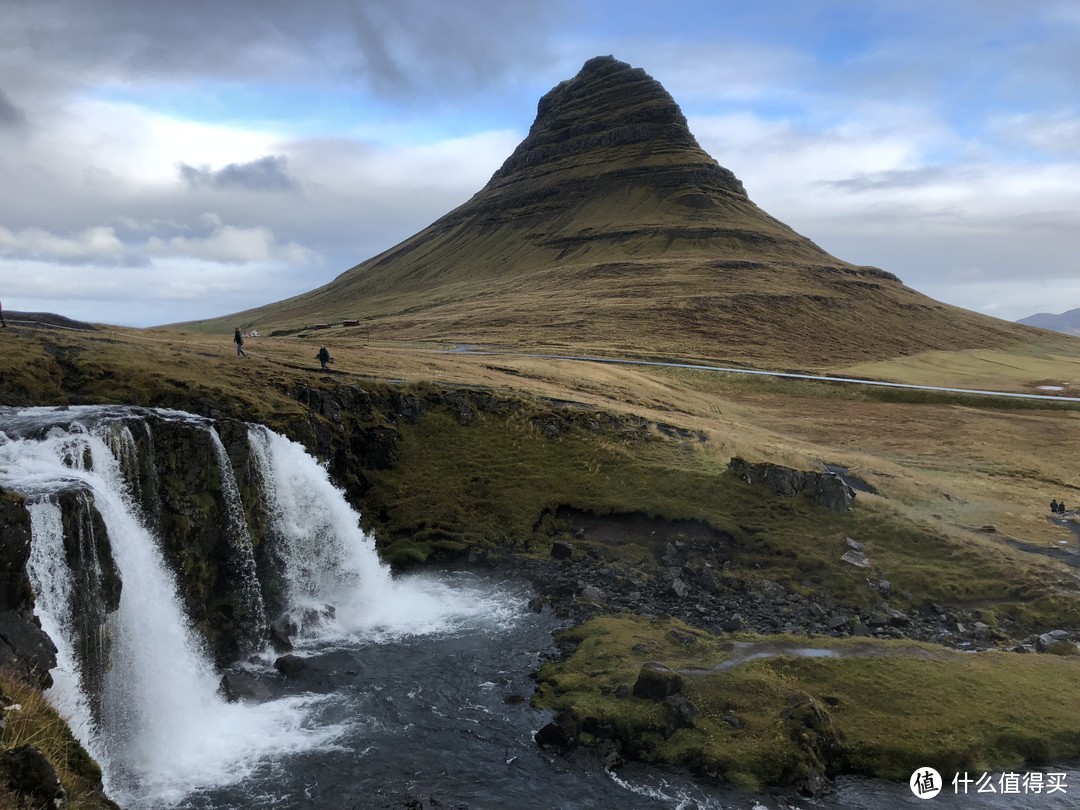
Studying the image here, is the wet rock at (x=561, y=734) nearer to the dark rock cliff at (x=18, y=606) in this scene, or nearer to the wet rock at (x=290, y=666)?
the wet rock at (x=290, y=666)

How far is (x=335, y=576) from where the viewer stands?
38.6m

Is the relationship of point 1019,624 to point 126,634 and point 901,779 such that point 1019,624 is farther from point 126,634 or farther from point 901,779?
point 126,634

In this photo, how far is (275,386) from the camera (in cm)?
4675

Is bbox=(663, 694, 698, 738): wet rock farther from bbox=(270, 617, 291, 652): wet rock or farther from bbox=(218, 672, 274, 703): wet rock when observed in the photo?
bbox=(270, 617, 291, 652): wet rock

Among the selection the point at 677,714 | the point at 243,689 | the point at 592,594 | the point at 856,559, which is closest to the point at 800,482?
the point at 856,559

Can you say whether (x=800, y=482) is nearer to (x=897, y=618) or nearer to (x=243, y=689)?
(x=897, y=618)

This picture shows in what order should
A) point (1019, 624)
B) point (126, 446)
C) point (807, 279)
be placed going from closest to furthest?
point (126, 446) < point (1019, 624) < point (807, 279)

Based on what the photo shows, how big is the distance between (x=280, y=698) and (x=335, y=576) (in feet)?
34.4

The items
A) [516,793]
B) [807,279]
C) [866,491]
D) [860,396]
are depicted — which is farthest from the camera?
[807,279]

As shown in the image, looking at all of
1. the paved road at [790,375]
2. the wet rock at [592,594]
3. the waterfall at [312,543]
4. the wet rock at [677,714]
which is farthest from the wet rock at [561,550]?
the paved road at [790,375]

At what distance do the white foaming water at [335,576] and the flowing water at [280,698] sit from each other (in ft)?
1.34

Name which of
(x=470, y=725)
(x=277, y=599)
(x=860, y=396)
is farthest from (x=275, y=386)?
(x=860, y=396)

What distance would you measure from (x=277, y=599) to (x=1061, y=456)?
73.8m

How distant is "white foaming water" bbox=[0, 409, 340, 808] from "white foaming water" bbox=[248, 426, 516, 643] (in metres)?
7.47
